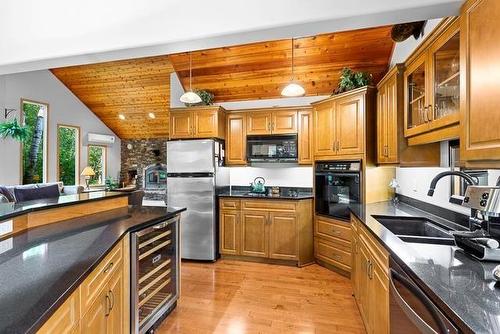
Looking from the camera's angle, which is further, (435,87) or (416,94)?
(416,94)

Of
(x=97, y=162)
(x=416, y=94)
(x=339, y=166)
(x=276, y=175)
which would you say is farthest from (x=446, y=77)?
(x=97, y=162)

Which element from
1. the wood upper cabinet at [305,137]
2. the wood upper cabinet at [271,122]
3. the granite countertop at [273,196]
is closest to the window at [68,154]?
the granite countertop at [273,196]

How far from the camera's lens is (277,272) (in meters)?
3.51

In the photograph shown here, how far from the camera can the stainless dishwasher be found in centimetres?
189

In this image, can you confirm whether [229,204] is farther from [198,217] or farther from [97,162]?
[97,162]

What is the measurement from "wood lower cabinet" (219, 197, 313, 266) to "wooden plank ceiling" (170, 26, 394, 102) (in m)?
1.85

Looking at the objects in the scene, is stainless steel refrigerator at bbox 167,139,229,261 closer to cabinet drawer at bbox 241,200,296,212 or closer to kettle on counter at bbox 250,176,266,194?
cabinet drawer at bbox 241,200,296,212

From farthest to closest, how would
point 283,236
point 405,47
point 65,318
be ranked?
point 283,236
point 405,47
point 65,318

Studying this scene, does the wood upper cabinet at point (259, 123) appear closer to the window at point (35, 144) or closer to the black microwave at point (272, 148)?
the black microwave at point (272, 148)

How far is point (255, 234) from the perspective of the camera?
12.6 feet

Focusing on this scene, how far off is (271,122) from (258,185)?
3.35 feet

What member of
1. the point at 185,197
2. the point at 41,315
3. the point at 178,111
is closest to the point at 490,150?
the point at 41,315

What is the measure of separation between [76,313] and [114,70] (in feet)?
19.2

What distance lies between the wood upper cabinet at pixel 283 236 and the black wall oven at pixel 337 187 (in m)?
0.43
